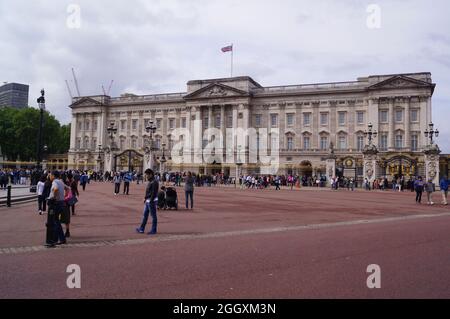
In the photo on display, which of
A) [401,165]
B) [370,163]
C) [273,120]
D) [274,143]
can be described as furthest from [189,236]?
[273,120]

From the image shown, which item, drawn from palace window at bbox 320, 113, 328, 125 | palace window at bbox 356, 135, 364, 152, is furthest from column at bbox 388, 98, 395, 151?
palace window at bbox 320, 113, 328, 125

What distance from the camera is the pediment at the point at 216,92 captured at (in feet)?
236

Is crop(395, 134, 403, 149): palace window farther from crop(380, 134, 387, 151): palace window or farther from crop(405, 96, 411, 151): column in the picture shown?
crop(380, 134, 387, 151): palace window

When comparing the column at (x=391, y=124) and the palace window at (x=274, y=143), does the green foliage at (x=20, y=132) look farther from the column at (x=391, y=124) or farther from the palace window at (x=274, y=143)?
the column at (x=391, y=124)

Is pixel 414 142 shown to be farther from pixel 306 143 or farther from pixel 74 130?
pixel 74 130

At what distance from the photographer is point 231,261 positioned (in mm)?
8195

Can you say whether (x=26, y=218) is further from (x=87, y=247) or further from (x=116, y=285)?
(x=116, y=285)

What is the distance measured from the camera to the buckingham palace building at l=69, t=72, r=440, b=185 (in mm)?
61844

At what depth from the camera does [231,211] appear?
18.3 m


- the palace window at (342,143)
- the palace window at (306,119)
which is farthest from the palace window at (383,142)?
the palace window at (306,119)

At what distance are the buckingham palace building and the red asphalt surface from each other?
44.5 metres

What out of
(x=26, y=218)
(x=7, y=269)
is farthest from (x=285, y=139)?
(x=7, y=269)

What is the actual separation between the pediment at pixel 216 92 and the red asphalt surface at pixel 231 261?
194 ft
